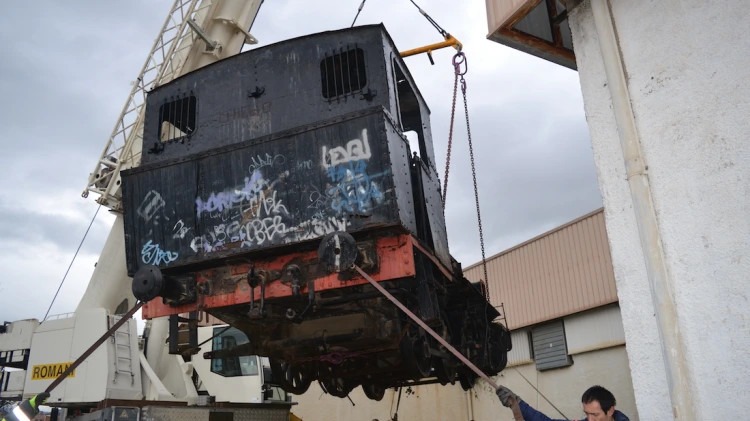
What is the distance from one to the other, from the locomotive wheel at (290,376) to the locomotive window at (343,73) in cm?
343

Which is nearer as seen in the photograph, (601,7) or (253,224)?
(601,7)

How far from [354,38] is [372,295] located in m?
2.67

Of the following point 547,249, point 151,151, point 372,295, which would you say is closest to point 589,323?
point 547,249

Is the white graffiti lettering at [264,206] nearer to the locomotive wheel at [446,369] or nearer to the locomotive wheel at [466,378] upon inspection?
the locomotive wheel at [446,369]

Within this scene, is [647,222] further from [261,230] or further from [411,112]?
[411,112]

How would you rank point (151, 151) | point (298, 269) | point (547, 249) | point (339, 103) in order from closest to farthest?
point (298, 269), point (339, 103), point (151, 151), point (547, 249)

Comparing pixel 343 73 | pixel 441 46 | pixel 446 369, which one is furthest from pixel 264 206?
pixel 441 46

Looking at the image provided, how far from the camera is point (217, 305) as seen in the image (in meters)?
6.19

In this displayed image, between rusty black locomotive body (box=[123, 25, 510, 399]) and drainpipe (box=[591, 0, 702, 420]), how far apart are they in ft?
7.44

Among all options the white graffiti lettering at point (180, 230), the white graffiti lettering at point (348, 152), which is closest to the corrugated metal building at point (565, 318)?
the white graffiti lettering at point (348, 152)

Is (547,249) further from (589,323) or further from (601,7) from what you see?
(601,7)

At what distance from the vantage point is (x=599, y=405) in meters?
3.39

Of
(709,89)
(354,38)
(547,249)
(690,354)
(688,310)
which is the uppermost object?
(354,38)

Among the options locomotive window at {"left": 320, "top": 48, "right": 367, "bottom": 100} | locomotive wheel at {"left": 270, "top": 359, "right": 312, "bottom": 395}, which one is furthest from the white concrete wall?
locomotive wheel at {"left": 270, "top": 359, "right": 312, "bottom": 395}
